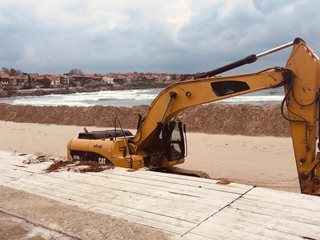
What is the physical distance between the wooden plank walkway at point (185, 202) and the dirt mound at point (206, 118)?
11.7m

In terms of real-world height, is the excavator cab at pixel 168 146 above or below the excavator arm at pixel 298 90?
below

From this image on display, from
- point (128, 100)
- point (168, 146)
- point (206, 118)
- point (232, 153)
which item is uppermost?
point (168, 146)

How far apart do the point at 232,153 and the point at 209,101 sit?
6869 mm

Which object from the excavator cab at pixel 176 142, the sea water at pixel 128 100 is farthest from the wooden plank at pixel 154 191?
the sea water at pixel 128 100

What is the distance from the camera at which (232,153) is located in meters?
13.3

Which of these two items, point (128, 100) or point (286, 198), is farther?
point (128, 100)

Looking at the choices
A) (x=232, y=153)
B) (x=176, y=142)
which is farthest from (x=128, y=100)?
(x=176, y=142)

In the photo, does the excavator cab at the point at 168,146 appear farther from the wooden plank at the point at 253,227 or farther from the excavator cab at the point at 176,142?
the wooden plank at the point at 253,227

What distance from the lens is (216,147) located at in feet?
47.4

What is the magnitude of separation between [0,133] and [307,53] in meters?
17.3

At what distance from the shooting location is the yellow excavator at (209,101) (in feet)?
18.7

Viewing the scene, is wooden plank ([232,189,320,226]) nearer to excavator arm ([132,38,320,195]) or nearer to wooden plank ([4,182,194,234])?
wooden plank ([4,182,194,234])

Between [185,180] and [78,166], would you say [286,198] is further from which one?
[78,166]

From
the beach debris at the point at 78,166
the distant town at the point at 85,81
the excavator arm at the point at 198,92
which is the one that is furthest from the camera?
the distant town at the point at 85,81
